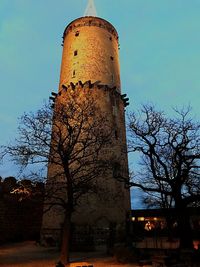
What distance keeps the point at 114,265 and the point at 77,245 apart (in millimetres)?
6981

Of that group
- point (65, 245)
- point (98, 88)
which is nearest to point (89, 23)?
point (98, 88)

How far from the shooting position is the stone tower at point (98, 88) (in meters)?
20.9

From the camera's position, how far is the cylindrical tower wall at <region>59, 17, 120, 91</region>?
26109 millimetres

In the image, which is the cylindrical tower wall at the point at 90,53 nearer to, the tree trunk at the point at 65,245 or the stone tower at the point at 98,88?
the stone tower at the point at 98,88

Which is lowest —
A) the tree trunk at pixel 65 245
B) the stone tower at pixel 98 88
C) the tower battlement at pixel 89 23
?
the tree trunk at pixel 65 245

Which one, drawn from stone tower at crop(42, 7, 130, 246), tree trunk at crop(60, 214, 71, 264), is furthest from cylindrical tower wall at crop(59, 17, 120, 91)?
tree trunk at crop(60, 214, 71, 264)

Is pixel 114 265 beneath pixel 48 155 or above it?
beneath

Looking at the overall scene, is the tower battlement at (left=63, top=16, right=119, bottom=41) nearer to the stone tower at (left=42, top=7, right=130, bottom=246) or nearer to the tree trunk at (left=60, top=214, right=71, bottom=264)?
the stone tower at (left=42, top=7, right=130, bottom=246)

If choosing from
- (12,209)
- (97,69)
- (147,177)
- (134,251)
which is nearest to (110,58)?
(97,69)

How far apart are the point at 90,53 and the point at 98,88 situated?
418 centimetres

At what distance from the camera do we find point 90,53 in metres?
26.8

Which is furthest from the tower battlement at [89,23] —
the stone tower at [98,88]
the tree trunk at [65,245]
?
the tree trunk at [65,245]

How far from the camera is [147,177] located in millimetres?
23703

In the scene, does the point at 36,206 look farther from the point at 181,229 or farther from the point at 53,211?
the point at 181,229
